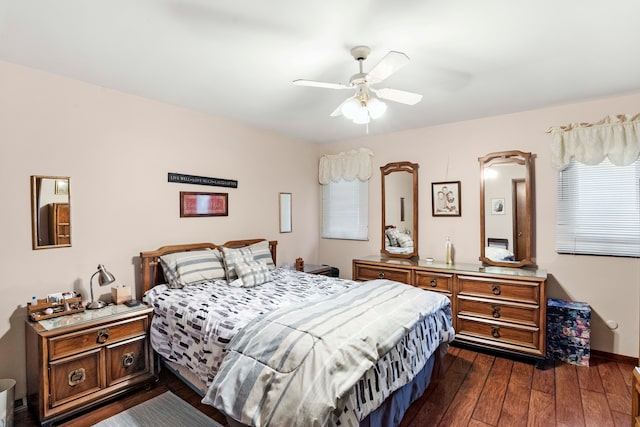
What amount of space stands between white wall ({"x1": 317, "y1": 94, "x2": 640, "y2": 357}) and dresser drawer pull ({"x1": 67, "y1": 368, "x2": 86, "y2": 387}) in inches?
128

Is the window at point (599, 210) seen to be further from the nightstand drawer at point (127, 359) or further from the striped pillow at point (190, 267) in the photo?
the nightstand drawer at point (127, 359)

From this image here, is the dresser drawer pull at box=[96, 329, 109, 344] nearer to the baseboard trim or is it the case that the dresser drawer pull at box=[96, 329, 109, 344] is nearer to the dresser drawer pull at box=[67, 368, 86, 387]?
the dresser drawer pull at box=[67, 368, 86, 387]

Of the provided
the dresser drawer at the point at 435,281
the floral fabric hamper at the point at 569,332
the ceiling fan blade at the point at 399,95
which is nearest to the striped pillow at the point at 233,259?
the dresser drawer at the point at 435,281

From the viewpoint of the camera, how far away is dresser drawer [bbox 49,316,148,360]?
2.10 meters

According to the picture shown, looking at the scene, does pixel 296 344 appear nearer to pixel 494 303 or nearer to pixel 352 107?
pixel 352 107

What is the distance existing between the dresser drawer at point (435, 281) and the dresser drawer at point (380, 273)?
122 mm

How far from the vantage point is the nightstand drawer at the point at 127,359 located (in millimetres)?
2355

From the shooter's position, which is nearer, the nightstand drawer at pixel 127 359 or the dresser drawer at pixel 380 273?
the nightstand drawer at pixel 127 359

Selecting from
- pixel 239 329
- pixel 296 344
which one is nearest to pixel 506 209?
pixel 296 344

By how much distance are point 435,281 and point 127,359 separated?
2907 mm

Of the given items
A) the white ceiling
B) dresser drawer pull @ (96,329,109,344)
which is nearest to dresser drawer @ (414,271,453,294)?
the white ceiling

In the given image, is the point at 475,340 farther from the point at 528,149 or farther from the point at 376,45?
the point at 376,45

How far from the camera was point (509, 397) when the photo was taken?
2.40m

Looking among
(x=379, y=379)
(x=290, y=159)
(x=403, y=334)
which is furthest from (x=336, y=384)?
(x=290, y=159)
